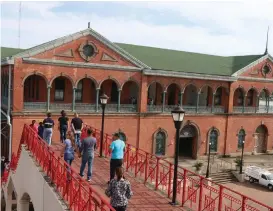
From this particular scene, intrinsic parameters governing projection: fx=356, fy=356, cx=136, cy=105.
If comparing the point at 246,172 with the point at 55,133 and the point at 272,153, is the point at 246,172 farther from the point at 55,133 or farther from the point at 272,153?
the point at 55,133

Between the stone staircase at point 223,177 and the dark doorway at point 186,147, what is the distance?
4263 millimetres

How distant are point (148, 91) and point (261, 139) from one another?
13.7m

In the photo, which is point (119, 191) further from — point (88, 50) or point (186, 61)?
point (186, 61)

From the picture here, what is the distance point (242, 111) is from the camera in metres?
34.2

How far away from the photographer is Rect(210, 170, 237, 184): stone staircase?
1097 inches

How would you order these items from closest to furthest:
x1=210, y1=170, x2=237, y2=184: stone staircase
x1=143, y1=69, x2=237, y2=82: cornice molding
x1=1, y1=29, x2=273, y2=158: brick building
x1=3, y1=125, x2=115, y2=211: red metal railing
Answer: x1=3, y1=125, x2=115, y2=211: red metal railing
x1=1, y1=29, x2=273, y2=158: brick building
x1=210, y1=170, x2=237, y2=184: stone staircase
x1=143, y1=69, x2=237, y2=82: cornice molding

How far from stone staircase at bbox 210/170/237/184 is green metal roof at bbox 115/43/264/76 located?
28.8 ft

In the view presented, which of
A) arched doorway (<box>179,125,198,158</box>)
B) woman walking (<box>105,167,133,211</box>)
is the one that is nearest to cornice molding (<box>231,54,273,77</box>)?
arched doorway (<box>179,125,198,158</box>)

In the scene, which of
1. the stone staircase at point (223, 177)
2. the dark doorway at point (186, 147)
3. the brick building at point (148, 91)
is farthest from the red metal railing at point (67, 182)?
the dark doorway at point (186, 147)

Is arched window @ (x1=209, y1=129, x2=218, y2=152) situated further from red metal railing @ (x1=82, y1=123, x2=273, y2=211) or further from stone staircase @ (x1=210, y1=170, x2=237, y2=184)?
red metal railing @ (x1=82, y1=123, x2=273, y2=211)

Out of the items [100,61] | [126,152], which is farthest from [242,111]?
[126,152]

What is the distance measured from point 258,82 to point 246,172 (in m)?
9.84

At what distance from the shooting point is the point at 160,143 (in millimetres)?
30000

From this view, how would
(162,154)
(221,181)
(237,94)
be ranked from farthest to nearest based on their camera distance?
1. (237,94)
2. (162,154)
3. (221,181)
